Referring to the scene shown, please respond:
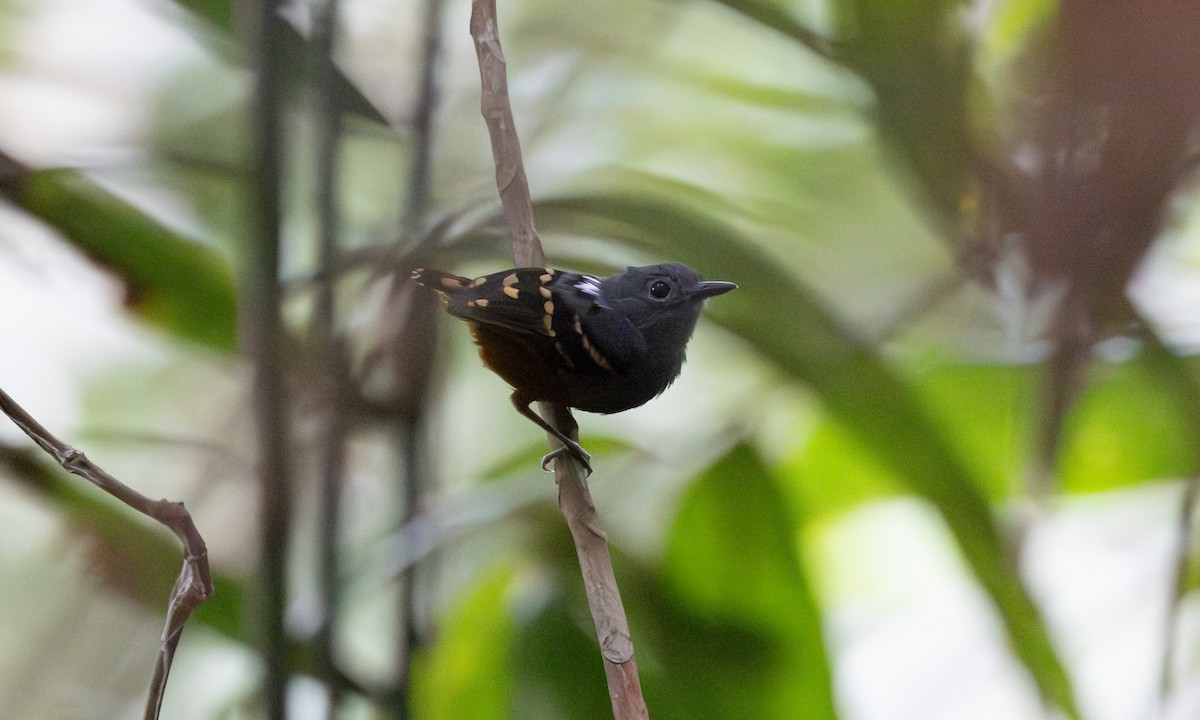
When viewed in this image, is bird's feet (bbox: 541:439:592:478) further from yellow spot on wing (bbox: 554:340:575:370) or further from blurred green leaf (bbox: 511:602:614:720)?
blurred green leaf (bbox: 511:602:614:720)

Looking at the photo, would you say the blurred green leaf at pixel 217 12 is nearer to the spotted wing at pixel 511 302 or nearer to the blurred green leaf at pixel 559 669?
the spotted wing at pixel 511 302

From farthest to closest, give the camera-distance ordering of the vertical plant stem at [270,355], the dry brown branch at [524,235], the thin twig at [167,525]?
1. the vertical plant stem at [270,355]
2. the dry brown branch at [524,235]
3. the thin twig at [167,525]

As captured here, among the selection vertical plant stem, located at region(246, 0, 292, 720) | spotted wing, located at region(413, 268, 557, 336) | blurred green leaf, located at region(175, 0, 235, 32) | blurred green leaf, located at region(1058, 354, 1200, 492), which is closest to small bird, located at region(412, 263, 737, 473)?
spotted wing, located at region(413, 268, 557, 336)

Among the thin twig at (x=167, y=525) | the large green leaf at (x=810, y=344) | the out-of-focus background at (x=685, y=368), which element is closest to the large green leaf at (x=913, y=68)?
the out-of-focus background at (x=685, y=368)

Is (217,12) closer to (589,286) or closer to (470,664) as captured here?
(589,286)

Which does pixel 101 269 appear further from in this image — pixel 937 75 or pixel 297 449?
Result: pixel 937 75

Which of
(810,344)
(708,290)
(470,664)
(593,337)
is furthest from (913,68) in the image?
(470,664)
